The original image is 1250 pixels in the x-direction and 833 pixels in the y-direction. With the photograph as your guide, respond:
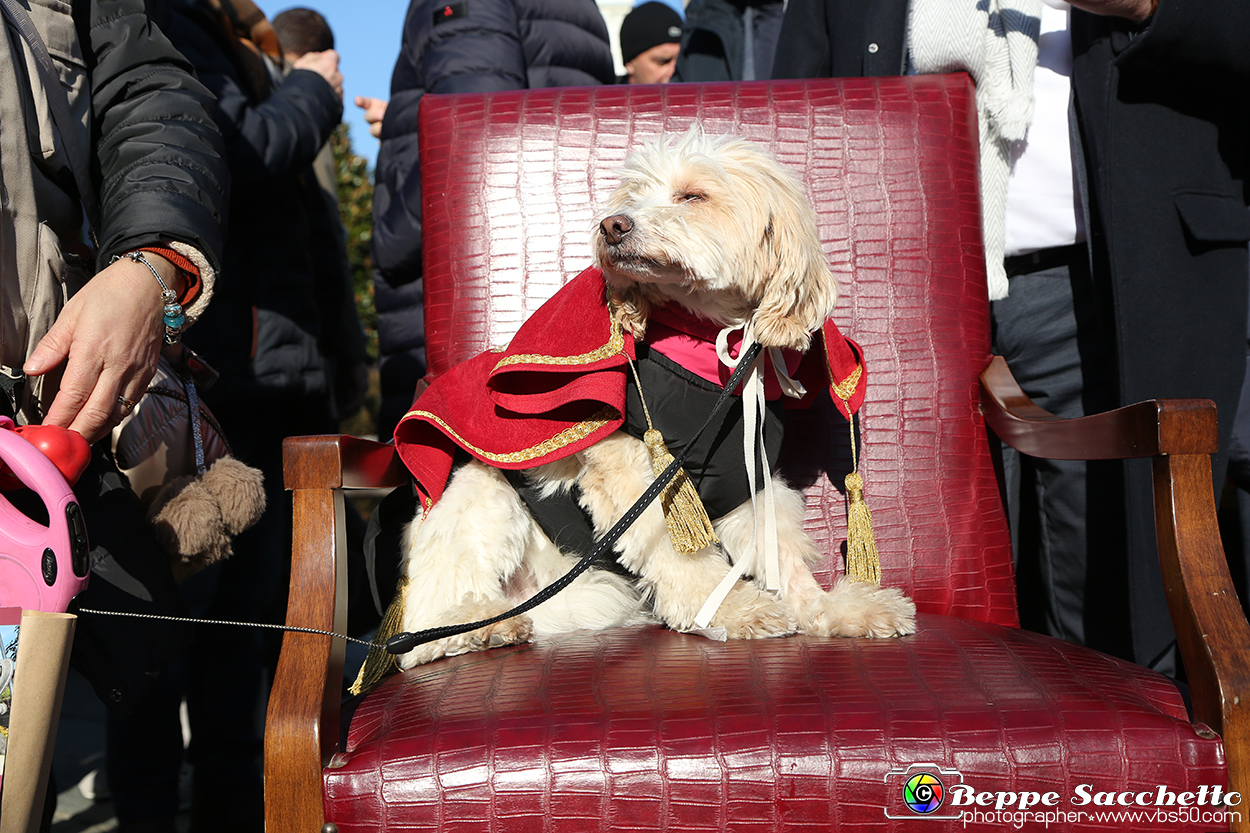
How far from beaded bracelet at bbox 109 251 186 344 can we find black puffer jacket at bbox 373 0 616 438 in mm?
1459

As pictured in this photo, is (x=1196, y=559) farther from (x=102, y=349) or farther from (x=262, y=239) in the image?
(x=262, y=239)

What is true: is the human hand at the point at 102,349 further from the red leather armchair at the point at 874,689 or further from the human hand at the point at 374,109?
the human hand at the point at 374,109

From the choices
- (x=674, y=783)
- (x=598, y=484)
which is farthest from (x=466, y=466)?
(x=674, y=783)

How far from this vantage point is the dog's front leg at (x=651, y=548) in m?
1.62

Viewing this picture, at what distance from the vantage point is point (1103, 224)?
6.14 ft

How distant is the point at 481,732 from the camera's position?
1110 mm

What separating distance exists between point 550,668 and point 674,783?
0.33 metres

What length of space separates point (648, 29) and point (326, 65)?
1.76m

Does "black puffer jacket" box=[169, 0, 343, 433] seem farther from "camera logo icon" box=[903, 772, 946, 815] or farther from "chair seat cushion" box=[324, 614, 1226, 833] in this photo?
"camera logo icon" box=[903, 772, 946, 815]

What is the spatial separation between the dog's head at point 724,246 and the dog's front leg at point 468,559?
1.47 feet

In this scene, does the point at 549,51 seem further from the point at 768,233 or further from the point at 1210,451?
the point at 1210,451

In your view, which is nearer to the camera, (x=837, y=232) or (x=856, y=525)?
(x=856, y=525)

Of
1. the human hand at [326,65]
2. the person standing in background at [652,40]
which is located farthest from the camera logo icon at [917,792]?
the person standing in background at [652,40]

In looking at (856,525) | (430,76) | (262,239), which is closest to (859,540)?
(856,525)
